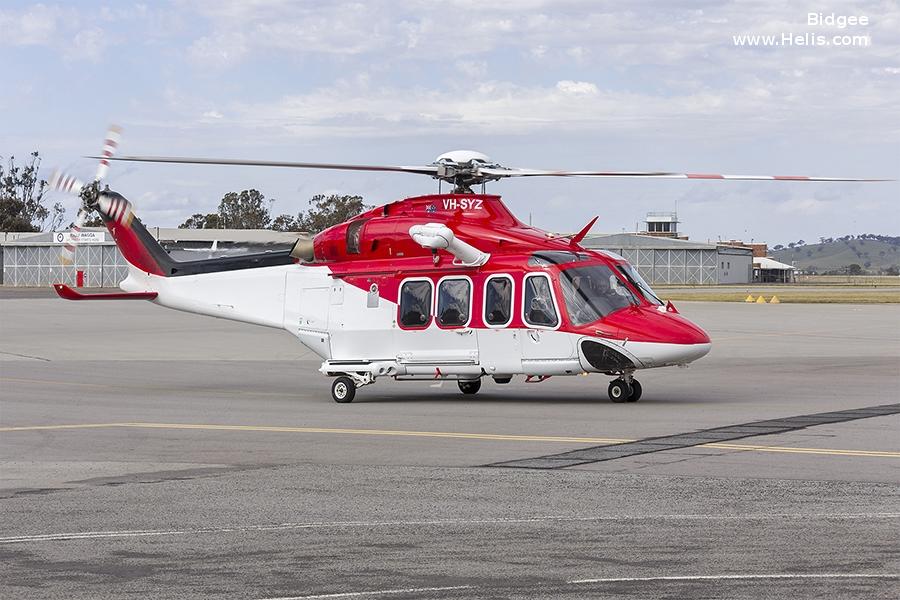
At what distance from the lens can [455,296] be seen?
70.6 ft

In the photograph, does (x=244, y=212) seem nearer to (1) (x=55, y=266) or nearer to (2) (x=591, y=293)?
(1) (x=55, y=266)

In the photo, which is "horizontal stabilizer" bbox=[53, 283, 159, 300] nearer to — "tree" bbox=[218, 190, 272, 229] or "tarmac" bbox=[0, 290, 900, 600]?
"tarmac" bbox=[0, 290, 900, 600]

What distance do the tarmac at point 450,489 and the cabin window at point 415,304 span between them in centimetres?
138

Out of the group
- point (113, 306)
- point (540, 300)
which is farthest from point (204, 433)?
point (113, 306)

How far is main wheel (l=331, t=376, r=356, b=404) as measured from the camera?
22.0 m

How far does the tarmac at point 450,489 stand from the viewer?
27.7 feet

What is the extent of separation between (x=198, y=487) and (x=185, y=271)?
42.0 ft

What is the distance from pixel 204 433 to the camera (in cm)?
1723

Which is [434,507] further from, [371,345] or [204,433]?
[371,345]

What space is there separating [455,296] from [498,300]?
2.64 ft

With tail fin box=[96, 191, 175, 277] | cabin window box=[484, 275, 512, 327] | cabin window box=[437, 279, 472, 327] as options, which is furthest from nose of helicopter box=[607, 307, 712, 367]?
tail fin box=[96, 191, 175, 277]

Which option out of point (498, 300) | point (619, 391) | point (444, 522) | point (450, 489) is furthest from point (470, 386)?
point (444, 522)

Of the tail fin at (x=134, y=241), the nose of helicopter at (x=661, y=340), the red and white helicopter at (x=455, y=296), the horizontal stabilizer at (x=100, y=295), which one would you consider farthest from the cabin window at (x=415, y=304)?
the horizontal stabilizer at (x=100, y=295)

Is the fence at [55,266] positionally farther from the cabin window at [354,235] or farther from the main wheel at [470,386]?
the main wheel at [470,386]
